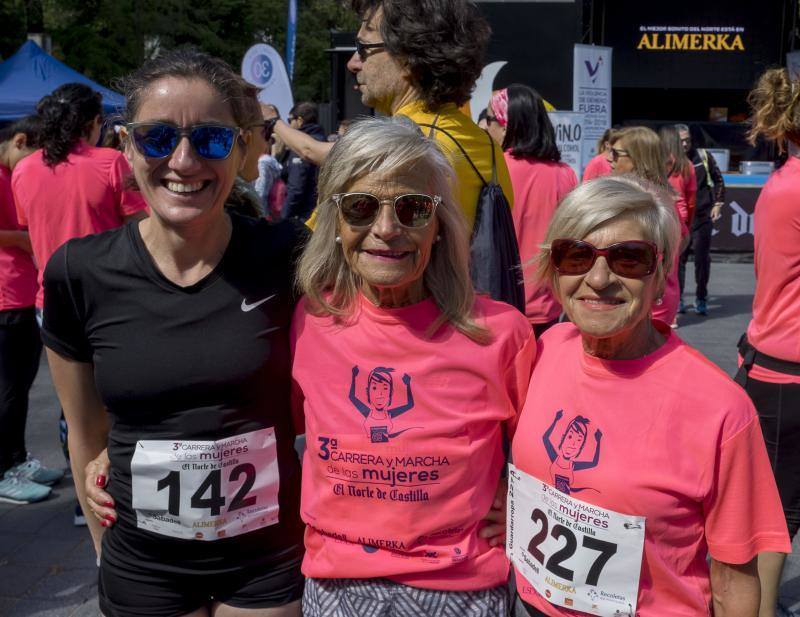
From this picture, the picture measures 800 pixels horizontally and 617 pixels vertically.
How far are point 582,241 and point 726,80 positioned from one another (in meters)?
19.7

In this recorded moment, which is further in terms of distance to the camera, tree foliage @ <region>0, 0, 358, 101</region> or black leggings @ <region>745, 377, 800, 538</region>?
tree foliage @ <region>0, 0, 358, 101</region>

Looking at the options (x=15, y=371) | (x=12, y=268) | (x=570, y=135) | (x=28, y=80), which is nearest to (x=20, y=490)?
(x=15, y=371)

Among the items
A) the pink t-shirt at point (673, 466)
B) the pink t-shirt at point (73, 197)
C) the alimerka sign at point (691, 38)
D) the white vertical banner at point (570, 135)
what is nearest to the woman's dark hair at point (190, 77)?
the pink t-shirt at point (673, 466)

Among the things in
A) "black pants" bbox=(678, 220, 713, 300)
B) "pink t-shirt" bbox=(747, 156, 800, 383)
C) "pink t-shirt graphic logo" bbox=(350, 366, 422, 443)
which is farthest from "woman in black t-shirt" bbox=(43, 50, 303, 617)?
"black pants" bbox=(678, 220, 713, 300)

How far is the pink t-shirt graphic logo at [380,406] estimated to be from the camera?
193 centimetres

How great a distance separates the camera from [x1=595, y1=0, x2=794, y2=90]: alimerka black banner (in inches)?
747

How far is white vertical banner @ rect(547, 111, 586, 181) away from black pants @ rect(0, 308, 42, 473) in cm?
592

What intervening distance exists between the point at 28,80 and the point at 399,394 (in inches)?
426

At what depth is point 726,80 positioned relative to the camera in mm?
19766

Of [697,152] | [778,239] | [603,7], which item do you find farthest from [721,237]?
[778,239]

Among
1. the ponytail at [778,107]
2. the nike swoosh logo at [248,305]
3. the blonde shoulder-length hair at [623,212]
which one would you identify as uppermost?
the ponytail at [778,107]

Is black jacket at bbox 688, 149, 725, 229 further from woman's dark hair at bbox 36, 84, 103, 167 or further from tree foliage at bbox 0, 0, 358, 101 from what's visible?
tree foliage at bbox 0, 0, 358, 101

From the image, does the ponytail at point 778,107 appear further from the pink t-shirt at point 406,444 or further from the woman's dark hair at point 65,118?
the woman's dark hair at point 65,118

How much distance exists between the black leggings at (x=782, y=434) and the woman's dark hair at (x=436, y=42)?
156 cm
